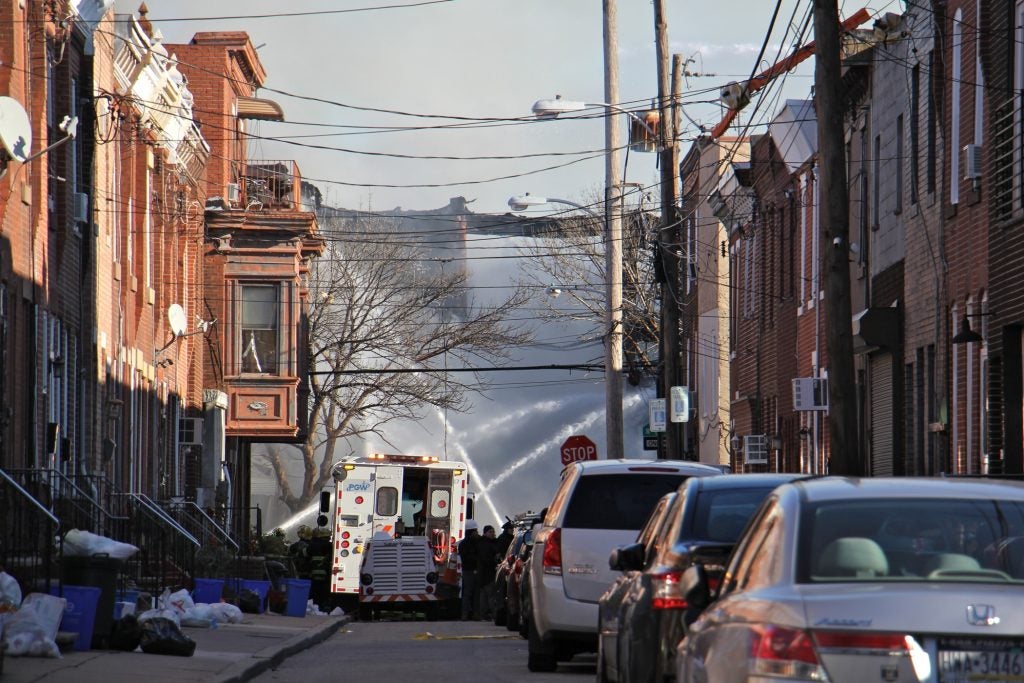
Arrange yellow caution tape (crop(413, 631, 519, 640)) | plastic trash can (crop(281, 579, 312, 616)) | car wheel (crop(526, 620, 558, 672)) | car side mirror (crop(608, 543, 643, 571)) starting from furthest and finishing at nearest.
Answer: plastic trash can (crop(281, 579, 312, 616)), yellow caution tape (crop(413, 631, 519, 640)), car wheel (crop(526, 620, 558, 672)), car side mirror (crop(608, 543, 643, 571))

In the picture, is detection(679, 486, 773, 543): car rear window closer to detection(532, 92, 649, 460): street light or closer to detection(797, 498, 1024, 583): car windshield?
detection(797, 498, 1024, 583): car windshield

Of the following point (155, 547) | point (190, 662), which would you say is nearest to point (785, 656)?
point (190, 662)

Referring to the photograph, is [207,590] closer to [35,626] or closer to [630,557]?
[35,626]

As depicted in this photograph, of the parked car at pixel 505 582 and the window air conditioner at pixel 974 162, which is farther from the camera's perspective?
the parked car at pixel 505 582

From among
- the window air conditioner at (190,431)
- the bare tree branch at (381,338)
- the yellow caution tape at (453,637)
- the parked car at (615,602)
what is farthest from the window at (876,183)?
the bare tree branch at (381,338)

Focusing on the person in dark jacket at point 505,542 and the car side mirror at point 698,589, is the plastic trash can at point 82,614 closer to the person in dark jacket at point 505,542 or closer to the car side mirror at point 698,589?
the car side mirror at point 698,589

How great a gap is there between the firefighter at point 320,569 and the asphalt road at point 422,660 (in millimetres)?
10297

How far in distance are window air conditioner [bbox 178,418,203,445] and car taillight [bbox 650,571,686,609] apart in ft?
95.2

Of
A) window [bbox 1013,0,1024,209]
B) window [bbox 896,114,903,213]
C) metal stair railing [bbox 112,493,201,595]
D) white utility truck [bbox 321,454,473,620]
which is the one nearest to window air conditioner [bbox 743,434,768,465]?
white utility truck [bbox 321,454,473,620]

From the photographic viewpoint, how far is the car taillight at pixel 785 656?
20.8 feet

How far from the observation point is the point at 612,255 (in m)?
33.8

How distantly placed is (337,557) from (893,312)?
1507 centimetres

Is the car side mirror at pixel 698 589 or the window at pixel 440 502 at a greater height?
the car side mirror at pixel 698 589

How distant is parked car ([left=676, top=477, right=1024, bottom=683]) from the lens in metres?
6.33
